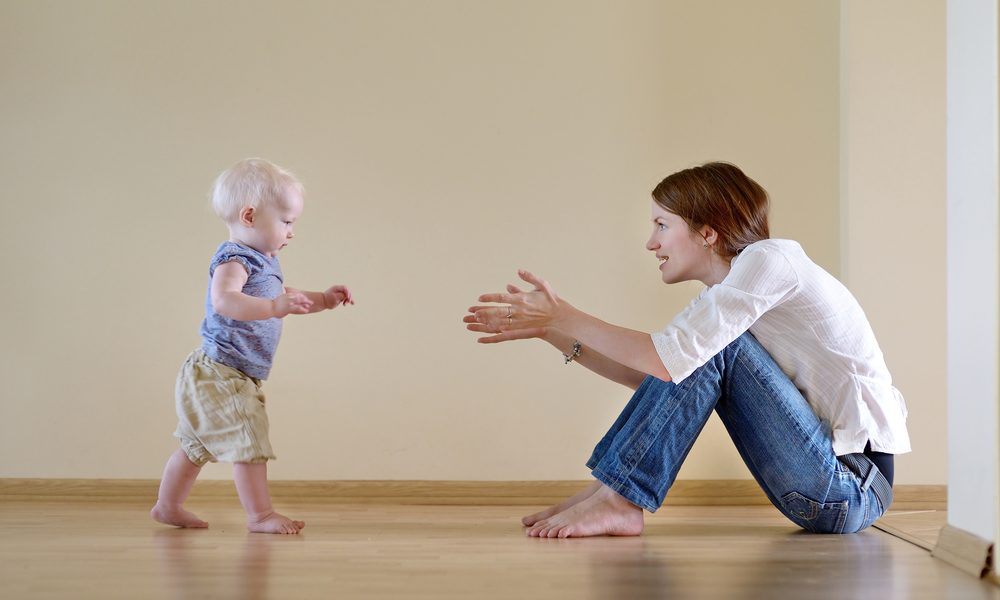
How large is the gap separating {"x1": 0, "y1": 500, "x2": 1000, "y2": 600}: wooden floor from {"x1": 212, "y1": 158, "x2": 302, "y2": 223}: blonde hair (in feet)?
2.32

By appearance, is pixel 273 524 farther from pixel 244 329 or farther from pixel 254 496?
pixel 244 329

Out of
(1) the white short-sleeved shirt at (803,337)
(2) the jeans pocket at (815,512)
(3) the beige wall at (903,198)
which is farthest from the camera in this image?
(3) the beige wall at (903,198)

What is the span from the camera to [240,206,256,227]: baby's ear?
7.13 ft

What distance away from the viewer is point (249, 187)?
2172 millimetres

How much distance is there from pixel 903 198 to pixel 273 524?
1872mm

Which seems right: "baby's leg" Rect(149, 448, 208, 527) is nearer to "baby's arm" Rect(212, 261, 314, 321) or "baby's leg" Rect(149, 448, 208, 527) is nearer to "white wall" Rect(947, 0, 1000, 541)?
"baby's arm" Rect(212, 261, 314, 321)

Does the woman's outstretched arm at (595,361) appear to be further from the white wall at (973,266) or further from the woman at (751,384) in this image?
the white wall at (973,266)

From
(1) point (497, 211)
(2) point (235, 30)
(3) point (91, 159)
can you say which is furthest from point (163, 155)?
(1) point (497, 211)

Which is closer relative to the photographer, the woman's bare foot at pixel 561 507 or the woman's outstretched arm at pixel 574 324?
the woman's outstretched arm at pixel 574 324

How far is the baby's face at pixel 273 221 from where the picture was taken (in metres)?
2.19

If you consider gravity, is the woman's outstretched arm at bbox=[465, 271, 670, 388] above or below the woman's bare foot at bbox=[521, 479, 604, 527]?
above

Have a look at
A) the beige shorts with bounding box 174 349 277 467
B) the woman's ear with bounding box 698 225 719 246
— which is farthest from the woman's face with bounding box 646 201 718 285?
the beige shorts with bounding box 174 349 277 467

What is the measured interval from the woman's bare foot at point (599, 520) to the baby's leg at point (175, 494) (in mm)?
753

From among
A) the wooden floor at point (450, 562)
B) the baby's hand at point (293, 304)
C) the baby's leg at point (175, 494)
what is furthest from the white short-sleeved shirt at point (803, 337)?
the baby's leg at point (175, 494)
